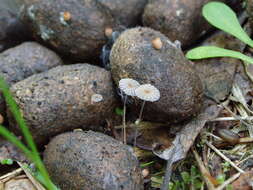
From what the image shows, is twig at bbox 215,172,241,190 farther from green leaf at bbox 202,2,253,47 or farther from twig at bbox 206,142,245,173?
green leaf at bbox 202,2,253,47

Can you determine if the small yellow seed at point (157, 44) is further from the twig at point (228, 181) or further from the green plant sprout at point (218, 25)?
the twig at point (228, 181)

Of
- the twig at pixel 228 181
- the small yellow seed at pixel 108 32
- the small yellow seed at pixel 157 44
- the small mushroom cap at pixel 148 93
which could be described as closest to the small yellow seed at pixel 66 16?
the small yellow seed at pixel 108 32

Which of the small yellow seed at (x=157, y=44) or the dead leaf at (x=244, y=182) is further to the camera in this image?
the small yellow seed at (x=157, y=44)

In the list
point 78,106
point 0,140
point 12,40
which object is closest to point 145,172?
point 78,106

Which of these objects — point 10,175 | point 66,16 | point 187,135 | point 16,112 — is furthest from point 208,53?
point 16,112

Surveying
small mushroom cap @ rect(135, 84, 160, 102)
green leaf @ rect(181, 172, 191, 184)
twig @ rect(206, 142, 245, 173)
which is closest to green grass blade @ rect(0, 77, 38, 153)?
small mushroom cap @ rect(135, 84, 160, 102)
